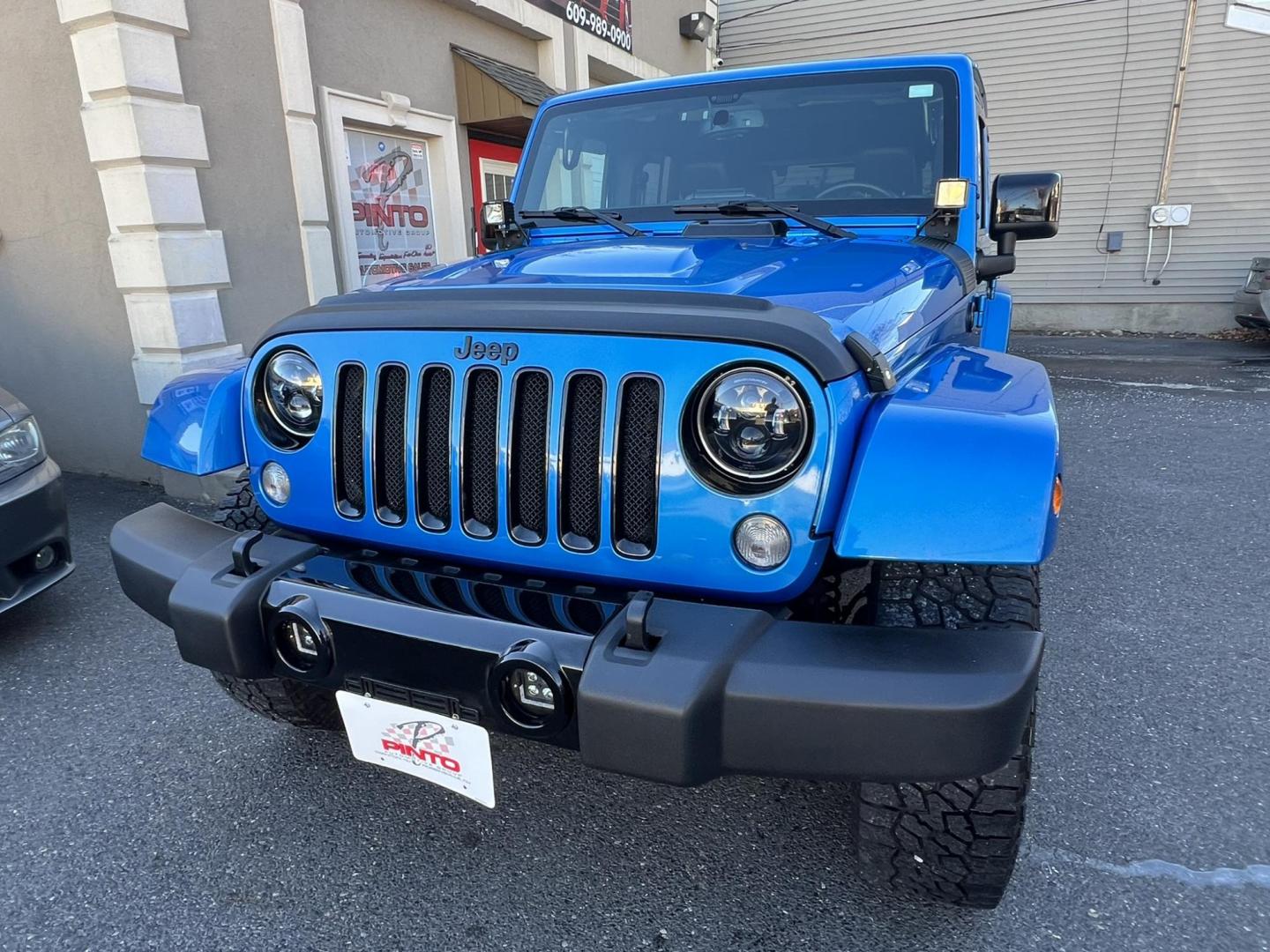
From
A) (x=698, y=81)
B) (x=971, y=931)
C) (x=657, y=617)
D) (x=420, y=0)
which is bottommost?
(x=971, y=931)

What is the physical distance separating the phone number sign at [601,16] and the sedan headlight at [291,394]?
699cm

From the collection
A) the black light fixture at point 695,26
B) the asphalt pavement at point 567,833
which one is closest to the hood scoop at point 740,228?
the asphalt pavement at point 567,833

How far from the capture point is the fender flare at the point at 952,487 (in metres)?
1.28

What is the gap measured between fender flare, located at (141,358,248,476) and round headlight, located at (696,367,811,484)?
3.97 feet

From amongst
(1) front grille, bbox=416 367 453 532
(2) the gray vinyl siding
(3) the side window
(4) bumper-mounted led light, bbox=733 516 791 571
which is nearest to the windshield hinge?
(4) bumper-mounted led light, bbox=733 516 791 571

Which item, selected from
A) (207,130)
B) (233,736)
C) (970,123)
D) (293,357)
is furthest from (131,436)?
(970,123)

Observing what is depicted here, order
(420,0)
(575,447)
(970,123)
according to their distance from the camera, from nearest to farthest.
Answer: (575,447) → (970,123) → (420,0)

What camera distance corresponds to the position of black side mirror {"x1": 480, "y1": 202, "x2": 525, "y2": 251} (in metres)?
2.88

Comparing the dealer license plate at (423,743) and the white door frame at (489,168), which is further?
the white door frame at (489,168)

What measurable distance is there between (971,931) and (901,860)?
0.29 m

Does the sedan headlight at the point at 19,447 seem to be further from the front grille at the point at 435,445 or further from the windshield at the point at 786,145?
the windshield at the point at 786,145

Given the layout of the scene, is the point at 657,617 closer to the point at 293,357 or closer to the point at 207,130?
the point at 293,357

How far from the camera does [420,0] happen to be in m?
6.21

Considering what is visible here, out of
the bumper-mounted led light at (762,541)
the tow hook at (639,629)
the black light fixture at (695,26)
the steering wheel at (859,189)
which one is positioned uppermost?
the black light fixture at (695,26)
